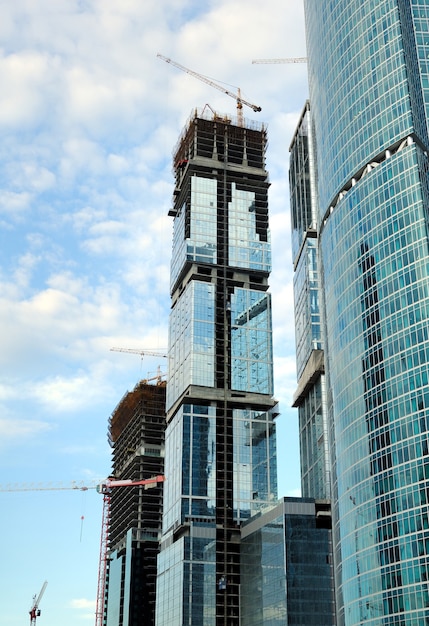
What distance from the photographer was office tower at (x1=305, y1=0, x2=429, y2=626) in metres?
133

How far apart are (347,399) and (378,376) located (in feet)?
39.3

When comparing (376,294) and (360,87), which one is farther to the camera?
(360,87)

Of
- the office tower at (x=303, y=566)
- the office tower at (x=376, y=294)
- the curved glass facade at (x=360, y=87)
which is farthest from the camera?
the office tower at (x=303, y=566)

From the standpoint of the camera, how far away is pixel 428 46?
176 meters

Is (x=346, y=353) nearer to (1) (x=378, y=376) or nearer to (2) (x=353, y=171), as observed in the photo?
(1) (x=378, y=376)

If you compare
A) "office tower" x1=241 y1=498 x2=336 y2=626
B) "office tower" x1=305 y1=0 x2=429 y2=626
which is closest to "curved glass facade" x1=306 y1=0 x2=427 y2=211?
"office tower" x1=305 y1=0 x2=429 y2=626

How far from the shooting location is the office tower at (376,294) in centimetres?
13262

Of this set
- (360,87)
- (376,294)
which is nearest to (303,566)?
(376,294)

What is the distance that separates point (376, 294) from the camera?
14988cm

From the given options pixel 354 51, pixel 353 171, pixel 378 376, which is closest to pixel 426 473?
pixel 378 376

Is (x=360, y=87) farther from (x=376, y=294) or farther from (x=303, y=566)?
(x=303, y=566)

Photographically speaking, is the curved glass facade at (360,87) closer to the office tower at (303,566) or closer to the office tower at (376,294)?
the office tower at (376,294)

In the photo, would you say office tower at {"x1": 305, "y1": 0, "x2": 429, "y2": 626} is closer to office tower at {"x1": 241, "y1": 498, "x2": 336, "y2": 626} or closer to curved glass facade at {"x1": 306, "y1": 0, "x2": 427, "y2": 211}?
curved glass facade at {"x1": 306, "y1": 0, "x2": 427, "y2": 211}

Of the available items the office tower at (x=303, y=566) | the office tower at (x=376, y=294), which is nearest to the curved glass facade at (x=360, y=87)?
the office tower at (x=376, y=294)
